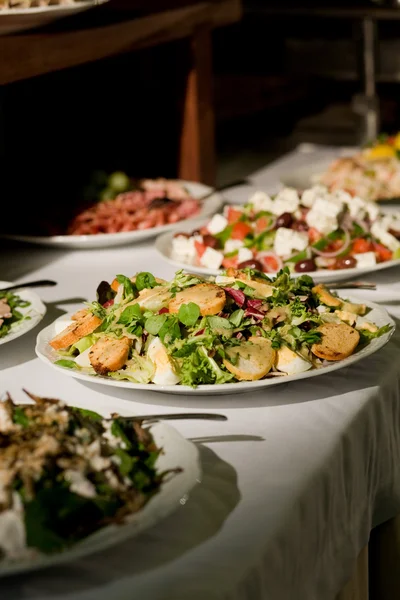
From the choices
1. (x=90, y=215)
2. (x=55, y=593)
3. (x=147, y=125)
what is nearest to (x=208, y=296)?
(x=55, y=593)

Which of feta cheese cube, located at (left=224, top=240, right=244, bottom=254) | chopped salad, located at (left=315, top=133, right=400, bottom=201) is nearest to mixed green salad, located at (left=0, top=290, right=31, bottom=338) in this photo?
feta cheese cube, located at (left=224, top=240, right=244, bottom=254)

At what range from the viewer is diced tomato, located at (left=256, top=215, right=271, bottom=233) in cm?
207

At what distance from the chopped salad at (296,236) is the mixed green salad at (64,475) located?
857mm

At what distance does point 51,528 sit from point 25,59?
133 cm

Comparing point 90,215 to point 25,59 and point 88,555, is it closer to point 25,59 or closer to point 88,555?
point 25,59

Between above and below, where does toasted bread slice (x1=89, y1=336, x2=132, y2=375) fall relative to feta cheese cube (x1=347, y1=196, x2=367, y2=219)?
above

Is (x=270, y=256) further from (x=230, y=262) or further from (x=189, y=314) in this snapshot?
(x=189, y=314)

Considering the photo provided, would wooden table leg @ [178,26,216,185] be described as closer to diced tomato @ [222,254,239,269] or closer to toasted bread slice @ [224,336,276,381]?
diced tomato @ [222,254,239,269]

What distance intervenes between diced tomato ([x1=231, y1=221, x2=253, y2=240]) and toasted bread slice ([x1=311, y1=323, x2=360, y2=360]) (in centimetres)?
64

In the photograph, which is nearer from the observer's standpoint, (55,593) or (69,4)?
(55,593)

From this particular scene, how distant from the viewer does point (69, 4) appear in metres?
1.97

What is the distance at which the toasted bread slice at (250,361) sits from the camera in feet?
4.36

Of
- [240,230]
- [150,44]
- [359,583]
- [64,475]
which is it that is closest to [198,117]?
[150,44]

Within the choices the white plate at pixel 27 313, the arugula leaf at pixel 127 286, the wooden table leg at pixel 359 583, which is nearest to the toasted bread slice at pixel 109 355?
the arugula leaf at pixel 127 286
